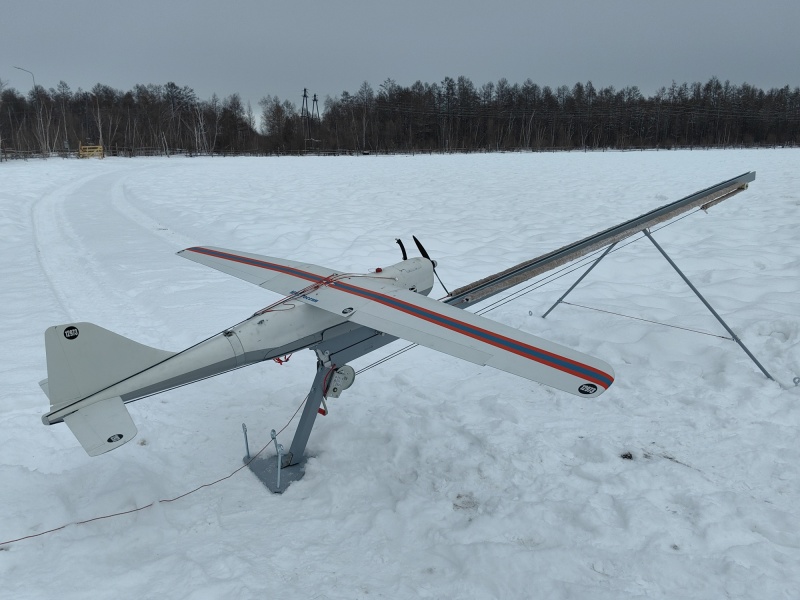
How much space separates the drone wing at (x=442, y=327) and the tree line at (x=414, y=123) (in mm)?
70481

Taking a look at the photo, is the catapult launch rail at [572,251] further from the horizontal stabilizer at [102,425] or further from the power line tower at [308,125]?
the power line tower at [308,125]

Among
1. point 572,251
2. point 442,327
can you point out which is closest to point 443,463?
point 442,327

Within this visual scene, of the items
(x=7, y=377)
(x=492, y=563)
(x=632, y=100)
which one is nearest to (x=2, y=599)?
(x=492, y=563)

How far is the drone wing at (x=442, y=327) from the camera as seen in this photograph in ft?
12.7

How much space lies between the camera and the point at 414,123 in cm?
8369

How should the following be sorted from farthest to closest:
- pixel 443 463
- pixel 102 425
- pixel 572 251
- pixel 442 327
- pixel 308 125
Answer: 1. pixel 308 125
2. pixel 572 251
3. pixel 443 463
4. pixel 442 327
5. pixel 102 425

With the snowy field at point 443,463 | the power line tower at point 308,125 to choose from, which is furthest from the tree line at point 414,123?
the snowy field at point 443,463

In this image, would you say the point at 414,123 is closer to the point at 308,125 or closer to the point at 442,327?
the point at 308,125

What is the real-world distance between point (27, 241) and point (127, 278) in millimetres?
6332

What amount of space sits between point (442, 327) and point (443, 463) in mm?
2000

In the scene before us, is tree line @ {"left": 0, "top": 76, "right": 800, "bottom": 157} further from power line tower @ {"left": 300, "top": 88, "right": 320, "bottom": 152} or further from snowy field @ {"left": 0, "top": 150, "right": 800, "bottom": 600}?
snowy field @ {"left": 0, "top": 150, "right": 800, "bottom": 600}

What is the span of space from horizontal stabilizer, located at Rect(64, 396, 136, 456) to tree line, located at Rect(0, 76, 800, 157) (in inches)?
2855

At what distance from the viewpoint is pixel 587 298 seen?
10547 mm

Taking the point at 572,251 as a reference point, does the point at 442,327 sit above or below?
below
